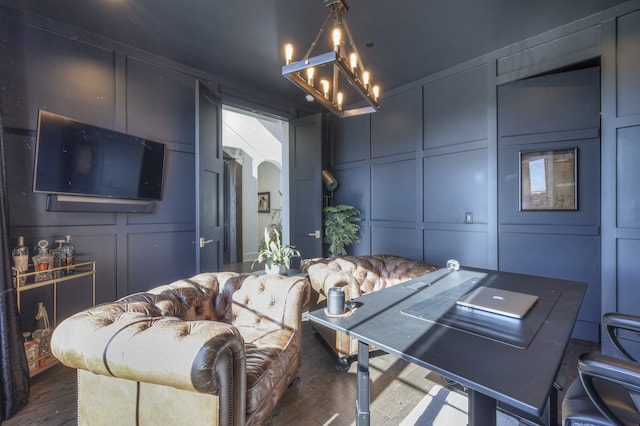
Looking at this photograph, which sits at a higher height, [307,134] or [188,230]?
[307,134]

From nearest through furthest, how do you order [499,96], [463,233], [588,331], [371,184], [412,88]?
[588,331] < [499,96] < [463,233] < [412,88] < [371,184]

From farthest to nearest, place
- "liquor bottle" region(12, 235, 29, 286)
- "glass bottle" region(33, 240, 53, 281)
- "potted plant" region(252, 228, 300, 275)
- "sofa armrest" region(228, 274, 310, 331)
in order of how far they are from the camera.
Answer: "potted plant" region(252, 228, 300, 275) < "glass bottle" region(33, 240, 53, 281) < "liquor bottle" region(12, 235, 29, 286) < "sofa armrest" region(228, 274, 310, 331)

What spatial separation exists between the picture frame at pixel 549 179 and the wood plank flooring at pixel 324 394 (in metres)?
1.45

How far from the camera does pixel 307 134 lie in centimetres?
454

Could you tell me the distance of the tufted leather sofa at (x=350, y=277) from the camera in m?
2.38

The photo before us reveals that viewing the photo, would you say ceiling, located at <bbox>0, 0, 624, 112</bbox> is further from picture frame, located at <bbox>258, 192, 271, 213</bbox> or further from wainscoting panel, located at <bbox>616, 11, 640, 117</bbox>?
picture frame, located at <bbox>258, 192, 271, 213</bbox>

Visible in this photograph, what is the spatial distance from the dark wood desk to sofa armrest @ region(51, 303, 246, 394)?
432mm

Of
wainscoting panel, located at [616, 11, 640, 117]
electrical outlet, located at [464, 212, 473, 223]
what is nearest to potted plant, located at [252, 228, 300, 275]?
electrical outlet, located at [464, 212, 473, 223]

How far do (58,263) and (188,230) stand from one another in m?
1.25

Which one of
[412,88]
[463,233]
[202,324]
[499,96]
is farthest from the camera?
[412,88]

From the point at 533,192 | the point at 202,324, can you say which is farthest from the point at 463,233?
the point at 202,324

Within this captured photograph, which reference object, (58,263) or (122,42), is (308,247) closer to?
(58,263)

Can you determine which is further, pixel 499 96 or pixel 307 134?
pixel 307 134

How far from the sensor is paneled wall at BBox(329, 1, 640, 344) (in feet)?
8.02
